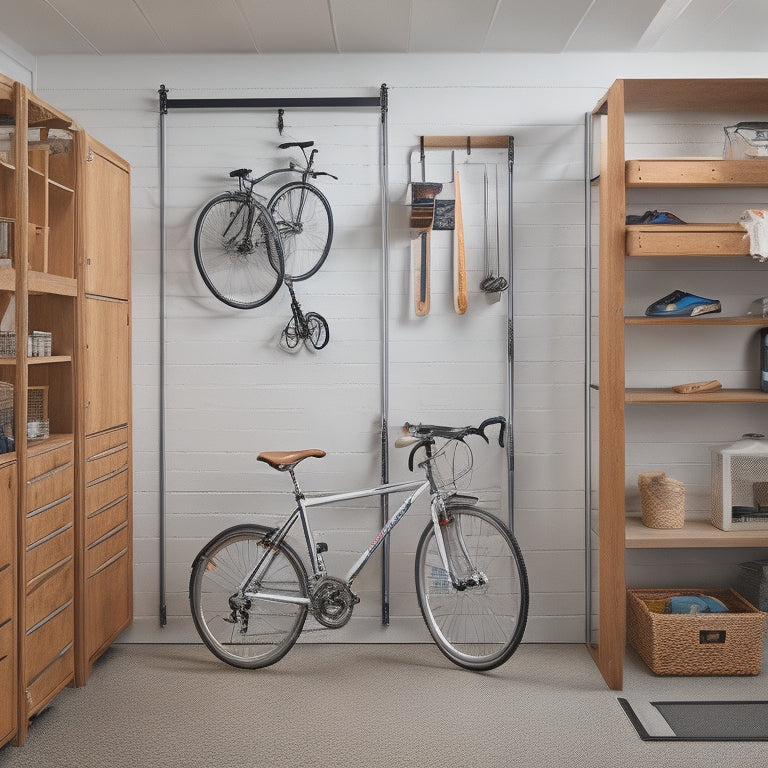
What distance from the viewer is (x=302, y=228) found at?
12.4ft

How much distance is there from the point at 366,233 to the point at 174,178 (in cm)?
94

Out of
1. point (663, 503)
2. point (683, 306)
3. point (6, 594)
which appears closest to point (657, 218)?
point (683, 306)

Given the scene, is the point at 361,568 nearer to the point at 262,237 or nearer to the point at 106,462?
the point at 106,462

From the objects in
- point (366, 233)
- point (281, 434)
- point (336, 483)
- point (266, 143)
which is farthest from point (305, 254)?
point (336, 483)

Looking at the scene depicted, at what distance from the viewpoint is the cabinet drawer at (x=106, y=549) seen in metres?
3.34

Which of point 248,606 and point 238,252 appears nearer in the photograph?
point 248,606

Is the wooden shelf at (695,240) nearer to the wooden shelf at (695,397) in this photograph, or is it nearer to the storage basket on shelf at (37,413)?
the wooden shelf at (695,397)

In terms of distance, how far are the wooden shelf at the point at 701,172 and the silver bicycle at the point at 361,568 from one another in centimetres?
122

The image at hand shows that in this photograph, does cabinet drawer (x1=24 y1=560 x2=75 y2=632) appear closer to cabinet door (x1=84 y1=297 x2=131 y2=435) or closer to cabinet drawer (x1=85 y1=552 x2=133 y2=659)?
cabinet drawer (x1=85 y1=552 x2=133 y2=659)

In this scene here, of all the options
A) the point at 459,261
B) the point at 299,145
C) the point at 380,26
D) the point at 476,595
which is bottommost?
the point at 476,595

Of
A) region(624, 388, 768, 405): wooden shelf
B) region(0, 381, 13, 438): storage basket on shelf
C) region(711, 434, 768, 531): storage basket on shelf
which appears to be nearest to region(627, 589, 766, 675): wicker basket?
region(711, 434, 768, 531): storage basket on shelf

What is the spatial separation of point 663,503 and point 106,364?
251 centimetres

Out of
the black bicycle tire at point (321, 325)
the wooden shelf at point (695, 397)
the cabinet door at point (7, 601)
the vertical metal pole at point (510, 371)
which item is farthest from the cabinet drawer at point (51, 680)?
the wooden shelf at point (695, 397)

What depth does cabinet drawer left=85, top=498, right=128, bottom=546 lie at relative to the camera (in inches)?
A: 132
